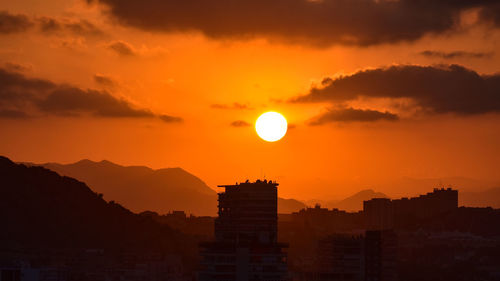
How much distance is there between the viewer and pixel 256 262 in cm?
14325

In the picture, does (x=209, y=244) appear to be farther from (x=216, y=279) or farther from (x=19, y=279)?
(x=19, y=279)

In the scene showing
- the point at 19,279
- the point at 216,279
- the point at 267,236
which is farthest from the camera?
the point at 19,279

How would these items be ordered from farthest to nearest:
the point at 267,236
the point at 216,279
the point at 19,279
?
the point at 19,279 → the point at 267,236 → the point at 216,279

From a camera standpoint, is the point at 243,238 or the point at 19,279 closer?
the point at 243,238

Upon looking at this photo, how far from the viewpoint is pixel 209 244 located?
142 metres

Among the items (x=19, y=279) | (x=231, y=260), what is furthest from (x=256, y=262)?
(x=19, y=279)

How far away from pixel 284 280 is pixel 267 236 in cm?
1109

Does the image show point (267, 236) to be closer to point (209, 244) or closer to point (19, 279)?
point (209, 244)

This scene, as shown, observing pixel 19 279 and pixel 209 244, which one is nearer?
pixel 209 244

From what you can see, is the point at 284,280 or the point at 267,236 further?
the point at 267,236

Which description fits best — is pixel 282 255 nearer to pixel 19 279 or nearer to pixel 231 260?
pixel 231 260

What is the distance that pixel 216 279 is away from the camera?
142 m

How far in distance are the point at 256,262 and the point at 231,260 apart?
3.05m

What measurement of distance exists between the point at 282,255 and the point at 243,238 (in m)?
5.96
